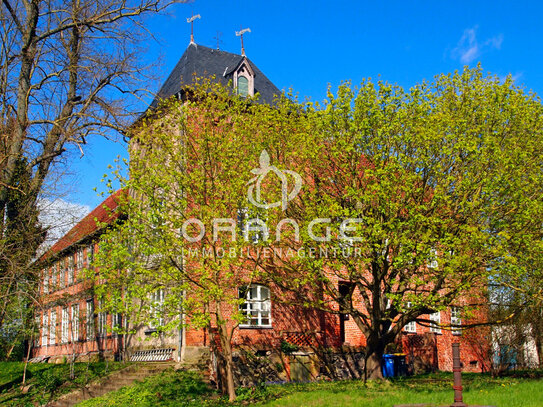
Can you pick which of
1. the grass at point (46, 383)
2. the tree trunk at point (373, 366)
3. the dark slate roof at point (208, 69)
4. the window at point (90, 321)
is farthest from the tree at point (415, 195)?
the window at point (90, 321)

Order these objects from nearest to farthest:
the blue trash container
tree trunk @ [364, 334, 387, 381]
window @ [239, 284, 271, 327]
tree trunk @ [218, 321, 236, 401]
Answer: tree trunk @ [218, 321, 236, 401] → tree trunk @ [364, 334, 387, 381] → window @ [239, 284, 271, 327] → the blue trash container

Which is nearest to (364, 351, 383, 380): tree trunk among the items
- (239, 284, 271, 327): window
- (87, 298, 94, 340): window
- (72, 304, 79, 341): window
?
(239, 284, 271, 327): window

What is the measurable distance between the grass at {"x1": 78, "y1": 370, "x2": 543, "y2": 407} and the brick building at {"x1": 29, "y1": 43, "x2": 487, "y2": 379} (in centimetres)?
165

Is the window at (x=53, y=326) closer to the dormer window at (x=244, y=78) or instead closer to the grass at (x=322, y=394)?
the grass at (x=322, y=394)

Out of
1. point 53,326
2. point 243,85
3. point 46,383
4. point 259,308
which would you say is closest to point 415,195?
point 259,308

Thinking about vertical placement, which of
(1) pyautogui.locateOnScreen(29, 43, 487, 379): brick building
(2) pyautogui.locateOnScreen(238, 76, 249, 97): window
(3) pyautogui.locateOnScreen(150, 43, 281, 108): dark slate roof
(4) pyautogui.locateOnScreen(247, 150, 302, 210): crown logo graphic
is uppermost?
(3) pyautogui.locateOnScreen(150, 43, 281, 108): dark slate roof

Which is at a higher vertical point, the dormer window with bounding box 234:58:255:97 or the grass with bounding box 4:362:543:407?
the dormer window with bounding box 234:58:255:97

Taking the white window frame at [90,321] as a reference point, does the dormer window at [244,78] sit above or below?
above

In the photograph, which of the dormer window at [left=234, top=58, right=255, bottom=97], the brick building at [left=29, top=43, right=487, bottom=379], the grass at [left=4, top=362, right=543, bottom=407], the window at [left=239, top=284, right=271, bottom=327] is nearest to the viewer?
the grass at [left=4, top=362, right=543, bottom=407]

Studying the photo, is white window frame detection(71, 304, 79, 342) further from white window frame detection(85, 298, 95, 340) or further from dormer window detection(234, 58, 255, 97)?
dormer window detection(234, 58, 255, 97)

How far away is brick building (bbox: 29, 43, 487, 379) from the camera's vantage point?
1895 centimetres

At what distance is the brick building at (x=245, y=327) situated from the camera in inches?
746

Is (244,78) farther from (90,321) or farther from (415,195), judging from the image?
(90,321)

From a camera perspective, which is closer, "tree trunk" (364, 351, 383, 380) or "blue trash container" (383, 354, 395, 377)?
"tree trunk" (364, 351, 383, 380)
